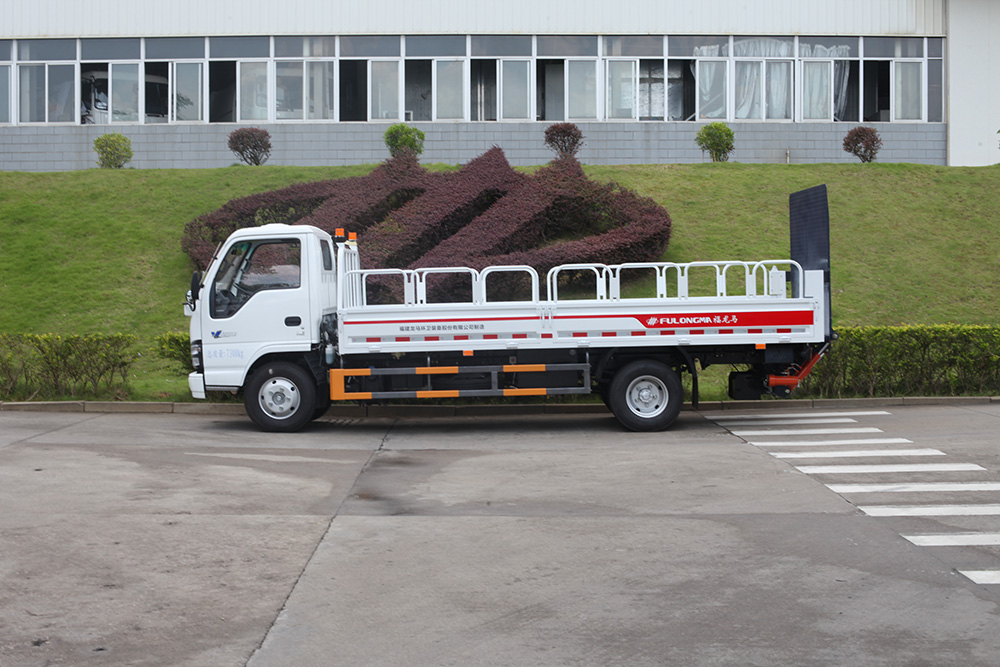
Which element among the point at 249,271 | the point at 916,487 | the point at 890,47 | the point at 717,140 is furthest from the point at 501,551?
the point at 890,47

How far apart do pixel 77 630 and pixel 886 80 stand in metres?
30.6

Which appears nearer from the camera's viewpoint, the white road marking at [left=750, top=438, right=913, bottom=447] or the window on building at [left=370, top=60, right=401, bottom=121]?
the white road marking at [left=750, top=438, right=913, bottom=447]

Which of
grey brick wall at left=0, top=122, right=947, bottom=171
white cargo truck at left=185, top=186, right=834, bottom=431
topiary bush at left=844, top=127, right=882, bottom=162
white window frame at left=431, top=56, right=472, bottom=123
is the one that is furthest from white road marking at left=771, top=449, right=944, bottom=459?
white window frame at left=431, top=56, right=472, bottom=123

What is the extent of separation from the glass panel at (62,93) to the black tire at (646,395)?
2450 centimetres

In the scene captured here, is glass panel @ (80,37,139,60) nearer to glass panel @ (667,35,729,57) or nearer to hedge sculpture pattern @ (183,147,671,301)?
hedge sculpture pattern @ (183,147,671,301)

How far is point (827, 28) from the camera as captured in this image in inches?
1182

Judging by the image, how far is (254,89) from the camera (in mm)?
29812

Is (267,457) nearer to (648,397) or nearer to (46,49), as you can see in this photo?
(648,397)

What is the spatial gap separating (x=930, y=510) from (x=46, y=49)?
99.3 ft

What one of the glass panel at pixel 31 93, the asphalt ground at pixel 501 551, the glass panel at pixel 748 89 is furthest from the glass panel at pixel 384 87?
the asphalt ground at pixel 501 551

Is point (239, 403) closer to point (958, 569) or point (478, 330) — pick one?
point (478, 330)

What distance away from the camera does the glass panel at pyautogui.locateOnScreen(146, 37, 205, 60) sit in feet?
97.7

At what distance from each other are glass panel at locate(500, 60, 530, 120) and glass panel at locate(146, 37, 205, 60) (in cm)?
934

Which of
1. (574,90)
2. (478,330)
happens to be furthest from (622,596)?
(574,90)
